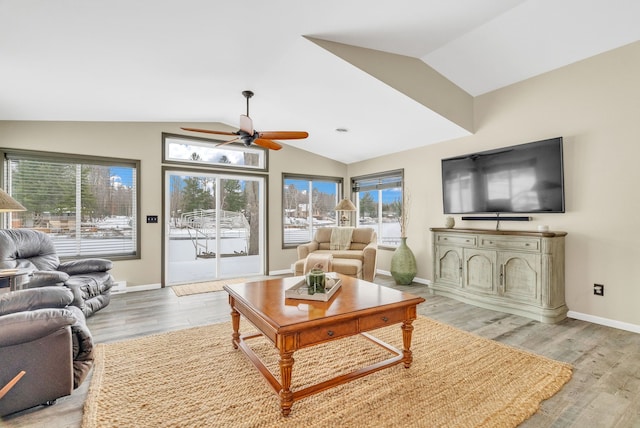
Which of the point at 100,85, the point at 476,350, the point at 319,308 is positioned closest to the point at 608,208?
the point at 476,350

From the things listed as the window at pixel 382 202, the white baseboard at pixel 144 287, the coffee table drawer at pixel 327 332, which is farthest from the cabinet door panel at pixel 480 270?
the white baseboard at pixel 144 287

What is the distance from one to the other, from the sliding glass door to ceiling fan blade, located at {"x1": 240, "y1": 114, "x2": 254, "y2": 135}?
7.64 ft

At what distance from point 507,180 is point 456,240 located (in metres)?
1.02

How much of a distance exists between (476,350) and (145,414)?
253 centimetres

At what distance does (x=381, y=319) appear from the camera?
82.5 inches

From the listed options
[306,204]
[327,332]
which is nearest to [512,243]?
[327,332]

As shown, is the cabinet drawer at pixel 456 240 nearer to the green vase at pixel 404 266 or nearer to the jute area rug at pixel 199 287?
the green vase at pixel 404 266

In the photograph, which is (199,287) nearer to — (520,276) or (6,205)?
(6,205)

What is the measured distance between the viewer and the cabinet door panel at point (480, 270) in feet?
12.4

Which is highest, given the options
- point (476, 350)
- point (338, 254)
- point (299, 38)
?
point (299, 38)

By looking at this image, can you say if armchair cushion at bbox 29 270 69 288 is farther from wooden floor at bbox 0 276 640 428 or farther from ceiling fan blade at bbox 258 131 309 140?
ceiling fan blade at bbox 258 131 309 140

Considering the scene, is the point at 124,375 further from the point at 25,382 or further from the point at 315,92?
the point at 315,92

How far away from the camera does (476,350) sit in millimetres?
2588

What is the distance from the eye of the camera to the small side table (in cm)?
249
